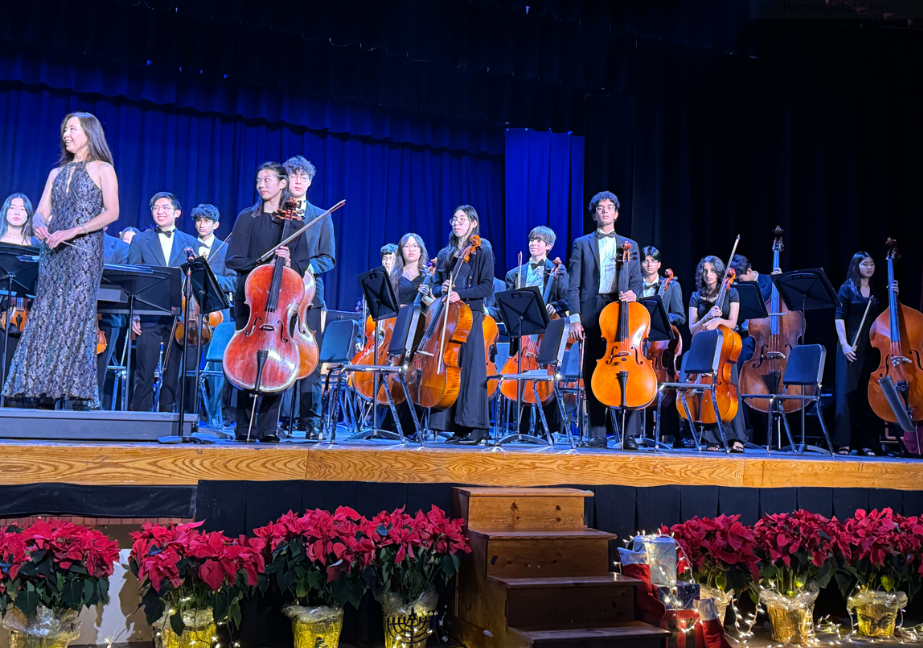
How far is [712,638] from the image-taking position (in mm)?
3791

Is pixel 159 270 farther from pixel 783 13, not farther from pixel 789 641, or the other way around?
pixel 783 13

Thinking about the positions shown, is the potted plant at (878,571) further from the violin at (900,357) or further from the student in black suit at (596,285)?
the violin at (900,357)

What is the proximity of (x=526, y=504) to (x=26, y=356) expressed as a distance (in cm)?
257

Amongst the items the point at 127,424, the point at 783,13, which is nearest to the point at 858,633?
the point at 127,424

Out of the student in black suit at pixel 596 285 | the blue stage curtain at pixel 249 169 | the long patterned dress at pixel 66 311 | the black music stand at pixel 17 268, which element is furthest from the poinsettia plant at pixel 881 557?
the blue stage curtain at pixel 249 169

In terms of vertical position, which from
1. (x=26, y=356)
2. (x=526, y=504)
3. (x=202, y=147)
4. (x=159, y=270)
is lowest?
(x=526, y=504)

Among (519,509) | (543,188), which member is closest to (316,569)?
(519,509)

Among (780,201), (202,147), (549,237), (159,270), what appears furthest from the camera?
(202,147)

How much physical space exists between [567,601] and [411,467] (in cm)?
103

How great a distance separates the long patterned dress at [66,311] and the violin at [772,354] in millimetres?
4873

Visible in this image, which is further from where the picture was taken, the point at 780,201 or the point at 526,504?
the point at 780,201

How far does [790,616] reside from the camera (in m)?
4.15

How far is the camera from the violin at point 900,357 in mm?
6402

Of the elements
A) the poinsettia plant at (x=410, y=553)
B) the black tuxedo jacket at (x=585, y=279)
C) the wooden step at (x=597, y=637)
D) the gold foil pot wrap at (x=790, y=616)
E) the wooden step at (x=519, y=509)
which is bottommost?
the gold foil pot wrap at (x=790, y=616)
